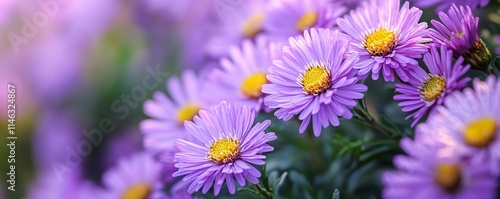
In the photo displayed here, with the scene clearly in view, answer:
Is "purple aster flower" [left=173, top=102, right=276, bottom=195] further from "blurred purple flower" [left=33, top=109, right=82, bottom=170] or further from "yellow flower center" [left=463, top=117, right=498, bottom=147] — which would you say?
"blurred purple flower" [left=33, top=109, right=82, bottom=170]

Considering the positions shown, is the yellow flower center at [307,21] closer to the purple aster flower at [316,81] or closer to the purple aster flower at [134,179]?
the purple aster flower at [316,81]

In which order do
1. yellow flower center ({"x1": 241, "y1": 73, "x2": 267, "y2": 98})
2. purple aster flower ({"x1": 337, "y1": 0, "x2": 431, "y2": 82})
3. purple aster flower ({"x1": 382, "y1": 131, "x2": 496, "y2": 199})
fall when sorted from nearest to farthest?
purple aster flower ({"x1": 382, "y1": 131, "x2": 496, "y2": 199}) → purple aster flower ({"x1": 337, "y1": 0, "x2": 431, "y2": 82}) → yellow flower center ({"x1": 241, "y1": 73, "x2": 267, "y2": 98})

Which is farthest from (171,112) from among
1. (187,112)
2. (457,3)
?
(457,3)

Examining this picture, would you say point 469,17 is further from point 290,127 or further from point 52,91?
point 52,91

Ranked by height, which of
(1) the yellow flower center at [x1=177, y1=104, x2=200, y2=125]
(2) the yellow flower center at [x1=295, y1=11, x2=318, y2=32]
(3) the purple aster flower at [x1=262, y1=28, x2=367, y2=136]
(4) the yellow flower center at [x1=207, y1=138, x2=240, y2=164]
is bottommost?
(4) the yellow flower center at [x1=207, y1=138, x2=240, y2=164]

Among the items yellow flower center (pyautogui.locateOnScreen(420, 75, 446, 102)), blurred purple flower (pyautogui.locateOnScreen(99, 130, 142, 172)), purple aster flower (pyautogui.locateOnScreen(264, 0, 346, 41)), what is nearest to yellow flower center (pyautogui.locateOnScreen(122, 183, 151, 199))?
blurred purple flower (pyautogui.locateOnScreen(99, 130, 142, 172))

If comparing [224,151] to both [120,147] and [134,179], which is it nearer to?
[134,179]

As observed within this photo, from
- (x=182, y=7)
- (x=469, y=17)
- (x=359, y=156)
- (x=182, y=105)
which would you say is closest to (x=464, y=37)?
(x=469, y=17)
